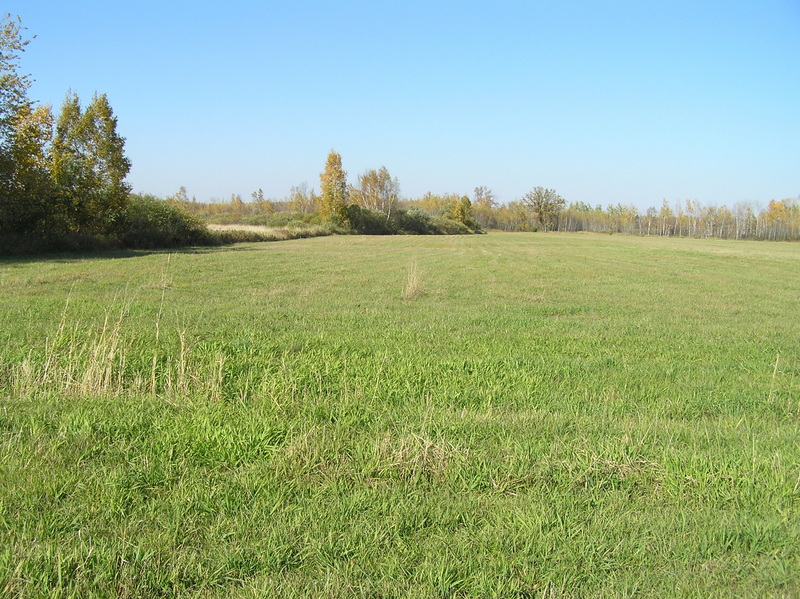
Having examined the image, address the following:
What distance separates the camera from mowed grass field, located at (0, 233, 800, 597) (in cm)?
281

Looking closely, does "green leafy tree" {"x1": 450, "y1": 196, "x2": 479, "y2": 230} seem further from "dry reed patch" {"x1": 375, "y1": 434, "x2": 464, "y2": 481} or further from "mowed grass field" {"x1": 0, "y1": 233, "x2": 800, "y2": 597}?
"dry reed patch" {"x1": 375, "y1": 434, "x2": 464, "y2": 481}

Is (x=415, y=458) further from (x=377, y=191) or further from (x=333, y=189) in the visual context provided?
(x=377, y=191)

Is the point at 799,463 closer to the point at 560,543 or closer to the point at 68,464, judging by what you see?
the point at 560,543

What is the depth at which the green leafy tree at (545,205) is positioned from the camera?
402 feet

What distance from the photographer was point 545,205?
12250 centimetres

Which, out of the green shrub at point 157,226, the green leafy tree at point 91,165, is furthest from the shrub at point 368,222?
the green leafy tree at point 91,165

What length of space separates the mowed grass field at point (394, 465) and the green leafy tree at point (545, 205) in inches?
4713

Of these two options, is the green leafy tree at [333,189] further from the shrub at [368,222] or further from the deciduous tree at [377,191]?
→ the deciduous tree at [377,191]

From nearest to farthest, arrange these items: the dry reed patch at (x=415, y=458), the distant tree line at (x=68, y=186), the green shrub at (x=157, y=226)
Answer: the dry reed patch at (x=415, y=458) → the distant tree line at (x=68, y=186) → the green shrub at (x=157, y=226)

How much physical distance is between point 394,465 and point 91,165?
34.0 m

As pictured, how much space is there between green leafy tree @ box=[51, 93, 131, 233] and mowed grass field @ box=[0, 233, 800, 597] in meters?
24.8

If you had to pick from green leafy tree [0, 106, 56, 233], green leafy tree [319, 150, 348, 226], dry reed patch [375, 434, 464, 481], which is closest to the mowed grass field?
dry reed patch [375, 434, 464, 481]

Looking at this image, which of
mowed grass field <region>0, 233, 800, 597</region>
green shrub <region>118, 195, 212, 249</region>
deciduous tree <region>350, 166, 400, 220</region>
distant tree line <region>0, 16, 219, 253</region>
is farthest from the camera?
deciduous tree <region>350, 166, 400, 220</region>

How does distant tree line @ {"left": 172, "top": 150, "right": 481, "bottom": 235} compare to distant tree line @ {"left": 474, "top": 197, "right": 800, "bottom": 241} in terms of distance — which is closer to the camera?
distant tree line @ {"left": 172, "top": 150, "right": 481, "bottom": 235}
